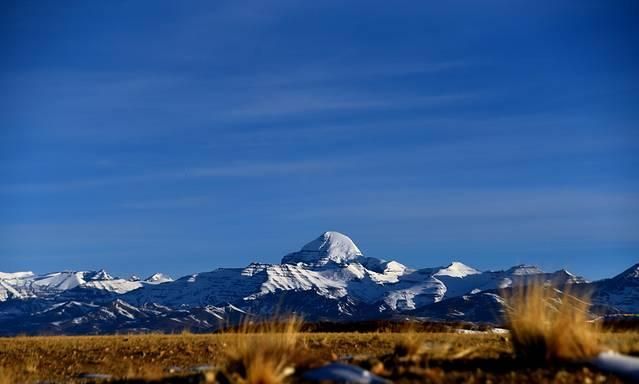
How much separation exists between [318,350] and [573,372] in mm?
7820

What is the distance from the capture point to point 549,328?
11180mm

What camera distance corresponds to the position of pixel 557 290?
44.4ft

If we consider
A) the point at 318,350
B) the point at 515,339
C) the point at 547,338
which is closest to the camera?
the point at 547,338

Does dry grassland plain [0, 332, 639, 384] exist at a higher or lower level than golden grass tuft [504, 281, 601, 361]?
lower

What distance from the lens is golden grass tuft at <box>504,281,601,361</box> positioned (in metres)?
10.8

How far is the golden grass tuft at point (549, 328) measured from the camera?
1083cm

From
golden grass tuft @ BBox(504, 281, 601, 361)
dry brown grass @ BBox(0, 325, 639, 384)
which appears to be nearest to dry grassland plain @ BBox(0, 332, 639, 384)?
dry brown grass @ BBox(0, 325, 639, 384)

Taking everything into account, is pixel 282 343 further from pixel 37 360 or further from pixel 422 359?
pixel 37 360

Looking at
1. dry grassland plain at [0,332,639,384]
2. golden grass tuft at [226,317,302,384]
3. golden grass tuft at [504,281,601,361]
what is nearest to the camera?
golden grass tuft at [226,317,302,384]

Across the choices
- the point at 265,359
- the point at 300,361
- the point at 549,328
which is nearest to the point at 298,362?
the point at 300,361

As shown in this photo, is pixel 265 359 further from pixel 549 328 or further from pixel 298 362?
pixel 549 328

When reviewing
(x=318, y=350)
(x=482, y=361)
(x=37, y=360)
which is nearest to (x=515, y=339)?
(x=482, y=361)

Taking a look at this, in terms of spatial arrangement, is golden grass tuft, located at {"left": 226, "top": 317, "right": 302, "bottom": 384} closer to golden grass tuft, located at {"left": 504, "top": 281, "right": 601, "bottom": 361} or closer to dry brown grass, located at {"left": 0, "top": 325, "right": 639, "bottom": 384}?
dry brown grass, located at {"left": 0, "top": 325, "right": 639, "bottom": 384}

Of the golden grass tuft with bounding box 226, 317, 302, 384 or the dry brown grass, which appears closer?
the golden grass tuft with bounding box 226, 317, 302, 384
